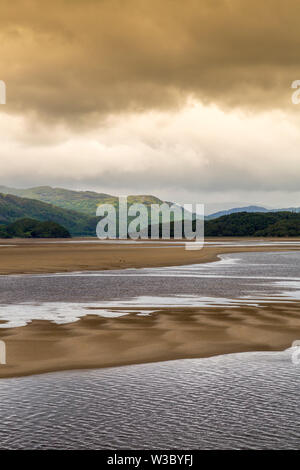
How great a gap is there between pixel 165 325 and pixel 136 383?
6310 mm

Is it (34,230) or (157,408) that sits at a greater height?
(34,230)

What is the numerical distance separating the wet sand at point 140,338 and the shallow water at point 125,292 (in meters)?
1.81

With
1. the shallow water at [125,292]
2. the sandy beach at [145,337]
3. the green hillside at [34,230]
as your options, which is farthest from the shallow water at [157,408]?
the green hillside at [34,230]

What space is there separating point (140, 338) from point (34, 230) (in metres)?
182

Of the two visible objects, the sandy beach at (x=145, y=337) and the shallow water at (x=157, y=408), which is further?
the sandy beach at (x=145, y=337)

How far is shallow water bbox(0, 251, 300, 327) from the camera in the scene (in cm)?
2052

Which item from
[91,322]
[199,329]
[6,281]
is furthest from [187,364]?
[6,281]

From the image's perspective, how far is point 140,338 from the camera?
14.8 metres

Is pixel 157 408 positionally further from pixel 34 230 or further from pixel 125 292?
pixel 34 230

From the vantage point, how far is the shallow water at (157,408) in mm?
7555

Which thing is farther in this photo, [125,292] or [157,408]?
[125,292]

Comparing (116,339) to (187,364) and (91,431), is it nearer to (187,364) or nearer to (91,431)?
(187,364)

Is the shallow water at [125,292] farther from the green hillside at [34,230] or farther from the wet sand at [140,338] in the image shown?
the green hillside at [34,230]

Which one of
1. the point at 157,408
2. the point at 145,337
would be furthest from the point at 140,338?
the point at 157,408
